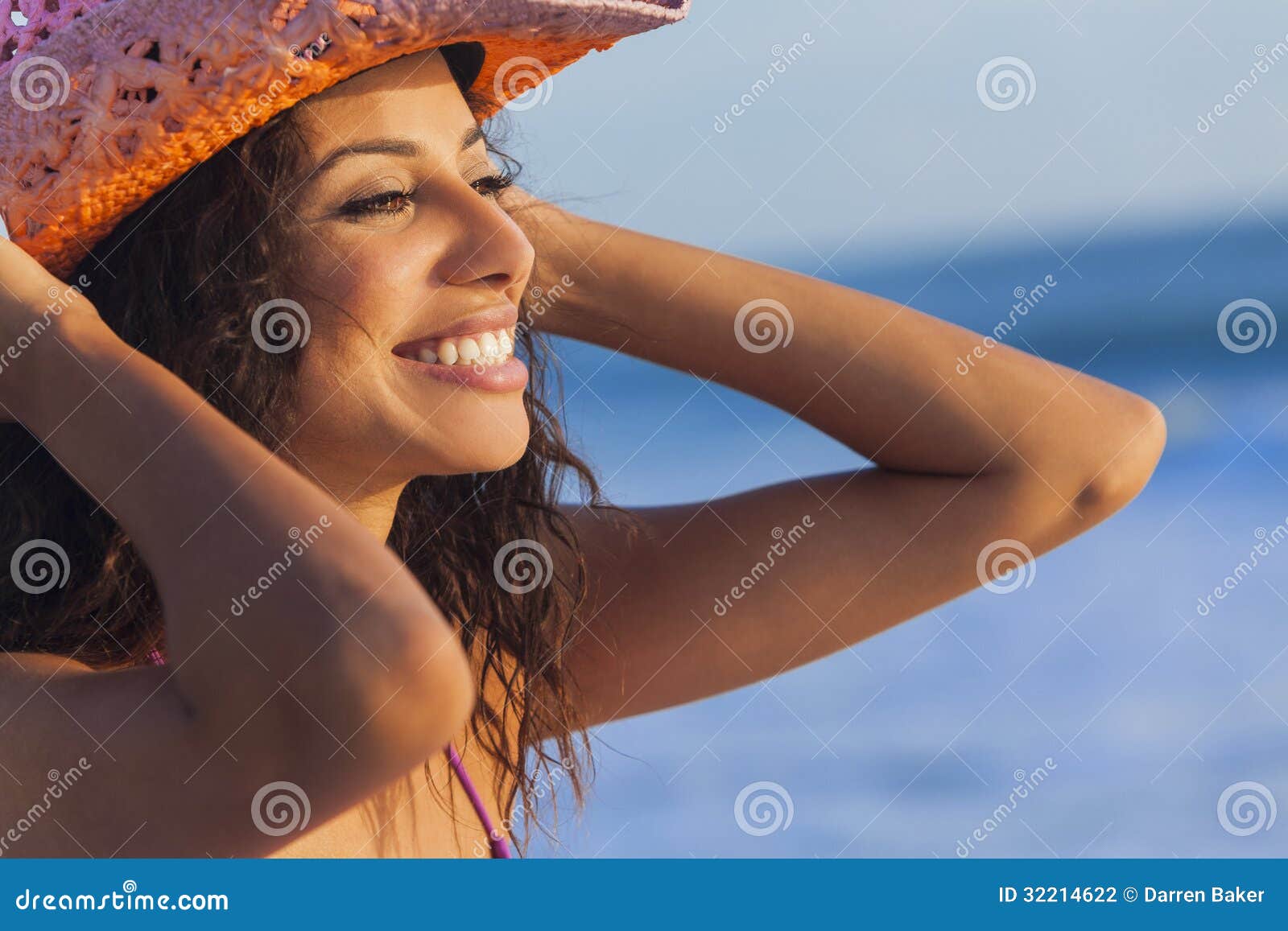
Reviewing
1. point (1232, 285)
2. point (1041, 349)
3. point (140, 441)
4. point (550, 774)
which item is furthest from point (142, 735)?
point (1232, 285)

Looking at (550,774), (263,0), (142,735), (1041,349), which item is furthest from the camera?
(1041,349)

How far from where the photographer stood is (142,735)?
5.10 feet

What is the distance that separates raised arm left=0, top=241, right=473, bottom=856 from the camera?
1.40 meters

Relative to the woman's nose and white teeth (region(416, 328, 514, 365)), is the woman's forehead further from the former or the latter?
white teeth (region(416, 328, 514, 365))

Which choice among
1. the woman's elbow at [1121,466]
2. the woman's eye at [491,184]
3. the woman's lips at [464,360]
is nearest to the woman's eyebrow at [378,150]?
the woman's eye at [491,184]

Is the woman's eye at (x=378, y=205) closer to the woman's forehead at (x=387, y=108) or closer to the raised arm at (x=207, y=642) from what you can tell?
the woman's forehead at (x=387, y=108)

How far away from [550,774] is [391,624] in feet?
3.60

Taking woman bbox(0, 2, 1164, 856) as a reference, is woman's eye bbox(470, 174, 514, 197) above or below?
above

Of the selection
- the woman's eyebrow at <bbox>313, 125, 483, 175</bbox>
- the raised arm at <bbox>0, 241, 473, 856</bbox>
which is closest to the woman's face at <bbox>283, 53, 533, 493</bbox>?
the woman's eyebrow at <bbox>313, 125, 483, 175</bbox>

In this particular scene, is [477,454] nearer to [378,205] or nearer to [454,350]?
[454,350]

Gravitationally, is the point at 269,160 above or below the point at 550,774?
above

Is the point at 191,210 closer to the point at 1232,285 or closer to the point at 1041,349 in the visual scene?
the point at 1041,349

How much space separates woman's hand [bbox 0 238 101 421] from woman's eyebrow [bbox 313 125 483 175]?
0.36m

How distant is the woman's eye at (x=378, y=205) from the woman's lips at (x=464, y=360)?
0.17 m
